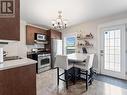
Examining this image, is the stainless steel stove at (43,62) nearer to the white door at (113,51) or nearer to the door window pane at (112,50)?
the white door at (113,51)

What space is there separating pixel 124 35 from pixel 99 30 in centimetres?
101

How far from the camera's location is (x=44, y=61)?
16.9ft

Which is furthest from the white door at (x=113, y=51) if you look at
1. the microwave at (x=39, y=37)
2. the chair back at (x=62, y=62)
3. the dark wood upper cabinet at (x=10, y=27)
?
the dark wood upper cabinet at (x=10, y=27)

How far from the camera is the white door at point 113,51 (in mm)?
3980

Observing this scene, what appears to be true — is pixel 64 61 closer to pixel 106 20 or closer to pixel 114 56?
pixel 114 56

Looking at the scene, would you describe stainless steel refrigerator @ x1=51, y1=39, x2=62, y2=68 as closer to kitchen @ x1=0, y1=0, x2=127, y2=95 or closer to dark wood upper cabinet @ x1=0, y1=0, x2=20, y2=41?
kitchen @ x1=0, y1=0, x2=127, y2=95

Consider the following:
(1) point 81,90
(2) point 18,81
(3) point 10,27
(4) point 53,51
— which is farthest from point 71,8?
(2) point 18,81

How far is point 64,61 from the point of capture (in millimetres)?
3213

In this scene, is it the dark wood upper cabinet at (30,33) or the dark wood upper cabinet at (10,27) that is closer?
the dark wood upper cabinet at (10,27)

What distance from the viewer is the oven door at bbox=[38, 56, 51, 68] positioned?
16.0 ft

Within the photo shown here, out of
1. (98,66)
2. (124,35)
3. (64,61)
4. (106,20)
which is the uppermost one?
(106,20)

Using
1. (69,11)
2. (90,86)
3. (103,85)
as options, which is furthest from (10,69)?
(69,11)

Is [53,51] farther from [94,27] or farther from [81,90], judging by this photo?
[81,90]

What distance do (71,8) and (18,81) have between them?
116 inches
